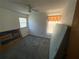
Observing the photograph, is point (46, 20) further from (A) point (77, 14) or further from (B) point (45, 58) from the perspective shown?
(A) point (77, 14)

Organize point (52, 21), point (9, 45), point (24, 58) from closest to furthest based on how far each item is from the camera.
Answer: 1. point (24, 58)
2. point (9, 45)
3. point (52, 21)

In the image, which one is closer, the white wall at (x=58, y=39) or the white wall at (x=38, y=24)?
the white wall at (x=58, y=39)

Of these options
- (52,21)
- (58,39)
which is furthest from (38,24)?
(58,39)

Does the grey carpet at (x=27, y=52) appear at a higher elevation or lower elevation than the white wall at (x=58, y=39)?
lower

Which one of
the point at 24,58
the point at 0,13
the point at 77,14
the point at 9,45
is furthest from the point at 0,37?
the point at 77,14

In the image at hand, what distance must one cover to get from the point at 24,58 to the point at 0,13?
231 cm

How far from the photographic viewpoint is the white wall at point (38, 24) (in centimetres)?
557

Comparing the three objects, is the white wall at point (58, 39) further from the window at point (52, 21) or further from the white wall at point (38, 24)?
the white wall at point (38, 24)

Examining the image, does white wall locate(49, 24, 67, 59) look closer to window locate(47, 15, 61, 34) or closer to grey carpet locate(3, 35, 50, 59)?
grey carpet locate(3, 35, 50, 59)

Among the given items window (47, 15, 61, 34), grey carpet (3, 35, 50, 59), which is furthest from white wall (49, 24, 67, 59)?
window (47, 15, 61, 34)

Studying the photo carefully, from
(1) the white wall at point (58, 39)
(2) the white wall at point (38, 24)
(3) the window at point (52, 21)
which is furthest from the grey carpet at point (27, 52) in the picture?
(2) the white wall at point (38, 24)

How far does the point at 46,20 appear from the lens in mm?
5398

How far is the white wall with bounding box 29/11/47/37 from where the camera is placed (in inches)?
219

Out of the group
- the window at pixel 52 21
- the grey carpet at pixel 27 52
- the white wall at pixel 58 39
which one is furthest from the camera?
the window at pixel 52 21
